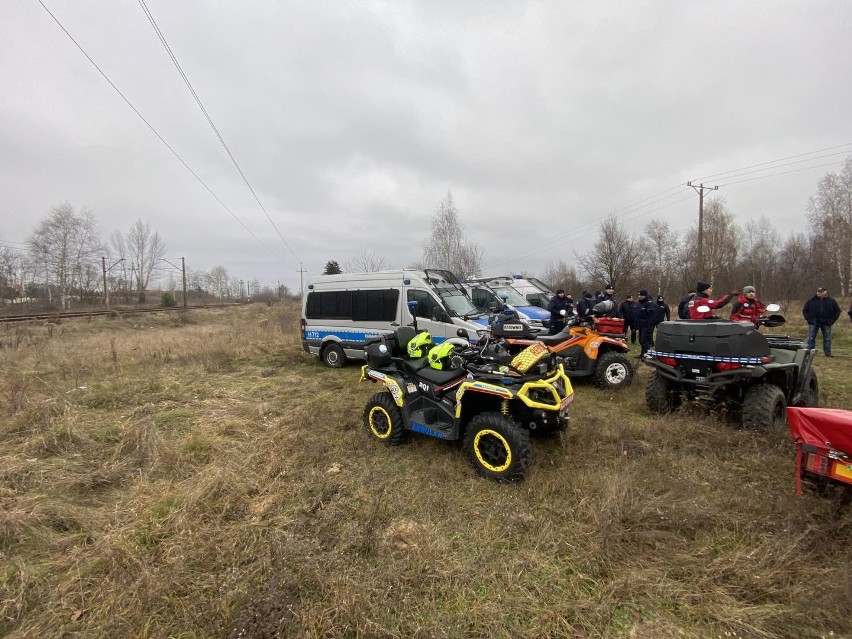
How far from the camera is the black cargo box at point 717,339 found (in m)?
4.03

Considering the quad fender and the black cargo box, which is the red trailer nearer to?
the black cargo box

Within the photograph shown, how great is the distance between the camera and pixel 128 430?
4453mm

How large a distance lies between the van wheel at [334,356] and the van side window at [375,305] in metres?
0.94

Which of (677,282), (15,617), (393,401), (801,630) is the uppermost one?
(677,282)

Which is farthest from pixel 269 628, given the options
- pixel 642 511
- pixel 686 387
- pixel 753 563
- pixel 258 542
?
pixel 686 387

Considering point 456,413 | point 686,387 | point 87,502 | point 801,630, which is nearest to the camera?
point 801,630

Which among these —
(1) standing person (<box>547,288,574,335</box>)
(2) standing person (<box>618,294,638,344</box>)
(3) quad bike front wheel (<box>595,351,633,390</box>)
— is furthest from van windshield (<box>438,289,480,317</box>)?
(2) standing person (<box>618,294,638,344</box>)

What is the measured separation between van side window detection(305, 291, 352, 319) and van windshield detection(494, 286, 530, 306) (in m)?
6.32

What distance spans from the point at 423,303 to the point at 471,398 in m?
4.15

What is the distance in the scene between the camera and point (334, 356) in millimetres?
8953

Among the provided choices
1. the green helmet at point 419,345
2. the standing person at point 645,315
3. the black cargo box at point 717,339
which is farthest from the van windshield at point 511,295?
the green helmet at point 419,345

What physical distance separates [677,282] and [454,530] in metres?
31.4

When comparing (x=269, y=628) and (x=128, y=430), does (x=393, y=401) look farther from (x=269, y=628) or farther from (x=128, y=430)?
(x=128, y=430)

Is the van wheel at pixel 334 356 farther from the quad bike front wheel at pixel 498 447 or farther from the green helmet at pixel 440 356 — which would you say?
the quad bike front wheel at pixel 498 447
